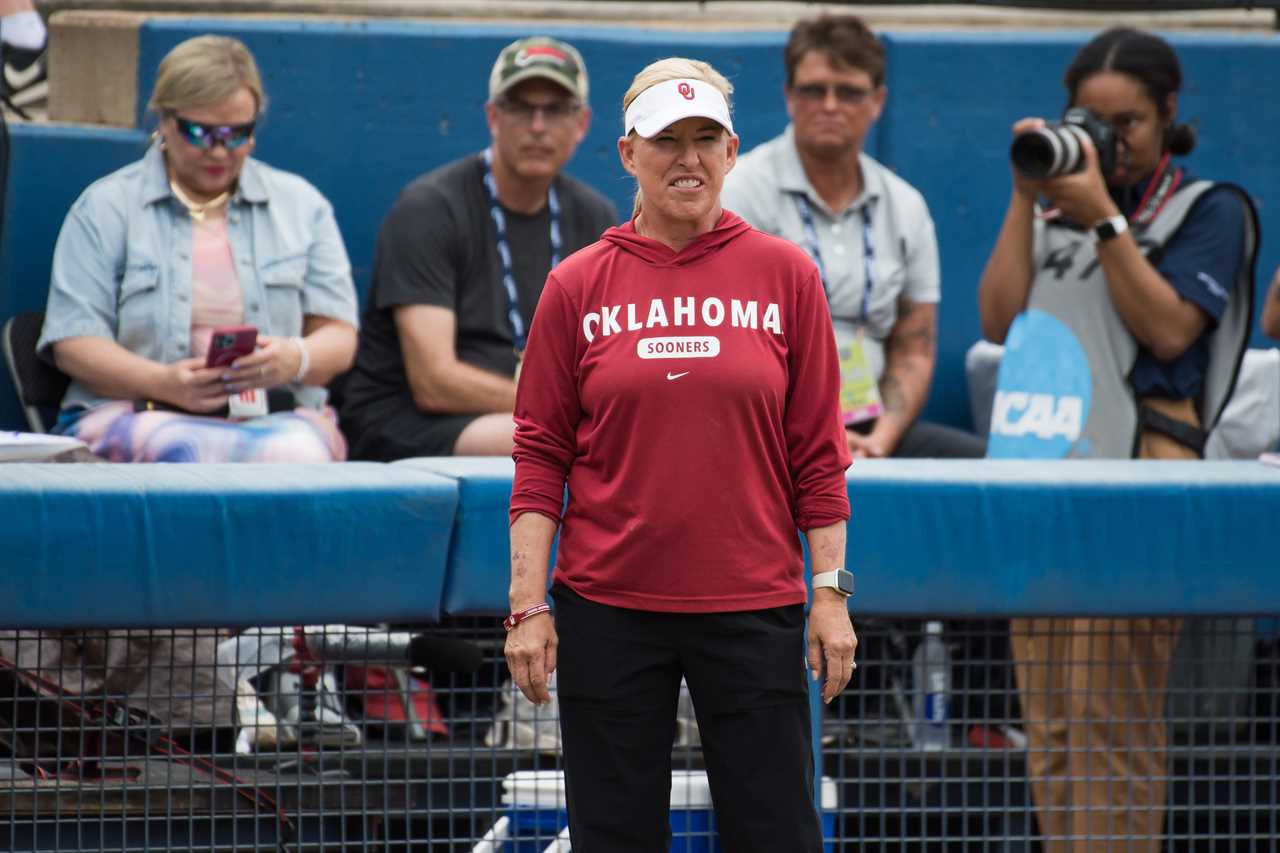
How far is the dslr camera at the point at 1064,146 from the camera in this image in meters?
3.81

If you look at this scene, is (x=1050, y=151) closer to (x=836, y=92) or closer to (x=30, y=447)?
(x=836, y=92)

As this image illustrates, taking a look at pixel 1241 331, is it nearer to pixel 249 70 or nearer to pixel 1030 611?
pixel 1030 611

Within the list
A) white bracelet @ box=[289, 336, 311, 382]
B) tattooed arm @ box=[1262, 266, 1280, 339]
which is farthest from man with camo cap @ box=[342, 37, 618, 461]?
tattooed arm @ box=[1262, 266, 1280, 339]

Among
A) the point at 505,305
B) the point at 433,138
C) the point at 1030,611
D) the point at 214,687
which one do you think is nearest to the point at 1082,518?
the point at 1030,611

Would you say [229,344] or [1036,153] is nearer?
[1036,153]

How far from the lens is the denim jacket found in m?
4.29

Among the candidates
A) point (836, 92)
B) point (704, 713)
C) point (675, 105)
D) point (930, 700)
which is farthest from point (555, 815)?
point (836, 92)

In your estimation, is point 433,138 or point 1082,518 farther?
point 433,138

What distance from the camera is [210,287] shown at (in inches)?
173

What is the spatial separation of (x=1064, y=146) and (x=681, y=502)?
70.9 inches

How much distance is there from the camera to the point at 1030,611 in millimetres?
3158

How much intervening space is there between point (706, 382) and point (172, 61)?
2469 mm

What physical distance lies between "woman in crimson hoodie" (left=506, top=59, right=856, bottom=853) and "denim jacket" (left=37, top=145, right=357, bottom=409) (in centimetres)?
204

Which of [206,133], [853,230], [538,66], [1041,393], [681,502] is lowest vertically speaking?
[681,502]
